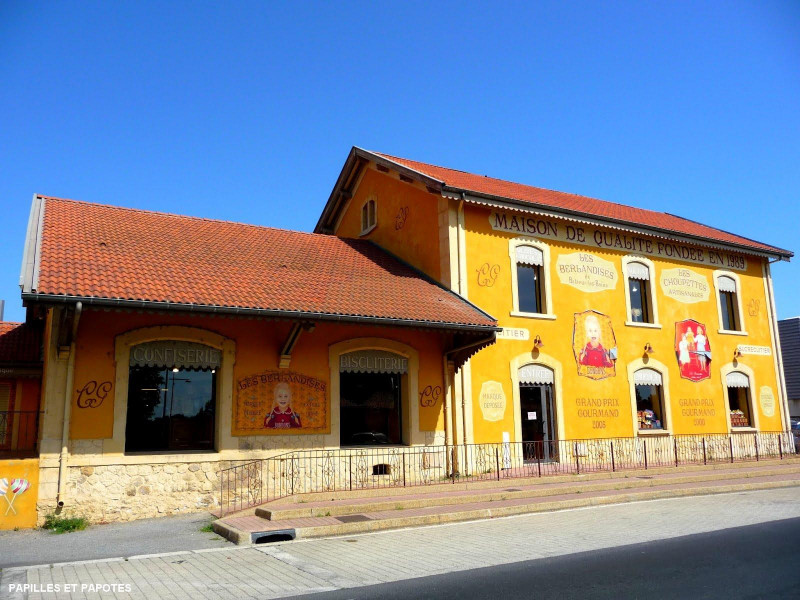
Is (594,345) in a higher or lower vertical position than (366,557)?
higher

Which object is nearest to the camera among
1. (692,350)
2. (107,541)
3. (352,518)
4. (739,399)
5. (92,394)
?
(107,541)

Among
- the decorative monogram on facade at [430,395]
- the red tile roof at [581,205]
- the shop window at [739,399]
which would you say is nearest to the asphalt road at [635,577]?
the decorative monogram on facade at [430,395]

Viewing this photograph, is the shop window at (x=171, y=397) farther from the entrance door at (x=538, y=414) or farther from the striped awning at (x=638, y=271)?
the striped awning at (x=638, y=271)

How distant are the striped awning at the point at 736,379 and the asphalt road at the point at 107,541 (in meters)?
16.4

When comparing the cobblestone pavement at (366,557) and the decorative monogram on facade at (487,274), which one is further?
the decorative monogram on facade at (487,274)

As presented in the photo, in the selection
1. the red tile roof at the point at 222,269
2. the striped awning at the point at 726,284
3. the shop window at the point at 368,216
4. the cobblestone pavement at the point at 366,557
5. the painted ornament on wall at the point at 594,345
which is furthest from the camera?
the striped awning at the point at 726,284

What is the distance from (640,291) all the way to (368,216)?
335 inches

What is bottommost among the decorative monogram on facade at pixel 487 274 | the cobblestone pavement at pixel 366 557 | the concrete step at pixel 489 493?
the cobblestone pavement at pixel 366 557

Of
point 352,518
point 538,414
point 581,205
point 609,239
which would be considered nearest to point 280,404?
point 352,518

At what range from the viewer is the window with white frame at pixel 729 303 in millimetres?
21469

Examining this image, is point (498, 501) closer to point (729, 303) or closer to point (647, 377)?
point (647, 377)

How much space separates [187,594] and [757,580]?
5.72 meters

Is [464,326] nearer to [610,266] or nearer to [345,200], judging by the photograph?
[610,266]

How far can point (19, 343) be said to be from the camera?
60.9ft
